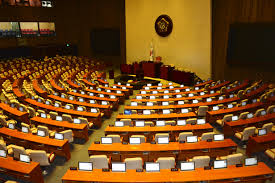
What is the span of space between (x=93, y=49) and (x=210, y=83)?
1734 centimetres

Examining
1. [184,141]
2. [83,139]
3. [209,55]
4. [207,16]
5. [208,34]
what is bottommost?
[83,139]

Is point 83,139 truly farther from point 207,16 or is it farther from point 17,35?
point 17,35

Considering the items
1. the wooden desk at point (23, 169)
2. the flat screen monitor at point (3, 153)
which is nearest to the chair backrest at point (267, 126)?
the wooden desk at point (23, 169)

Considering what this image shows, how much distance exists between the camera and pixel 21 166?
6.71 meters

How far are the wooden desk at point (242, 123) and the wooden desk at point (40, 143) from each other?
5.93 metres

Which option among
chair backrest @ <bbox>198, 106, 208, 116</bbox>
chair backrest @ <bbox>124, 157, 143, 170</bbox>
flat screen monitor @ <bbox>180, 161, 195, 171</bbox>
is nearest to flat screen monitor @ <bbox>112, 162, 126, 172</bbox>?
chair backrest @ <bbox>124, 157, 143, 170</bbox>

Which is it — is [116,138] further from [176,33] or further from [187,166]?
[176,33]

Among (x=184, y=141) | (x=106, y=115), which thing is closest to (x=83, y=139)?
(x=106, y=115)

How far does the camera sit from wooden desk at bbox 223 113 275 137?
30.4ft

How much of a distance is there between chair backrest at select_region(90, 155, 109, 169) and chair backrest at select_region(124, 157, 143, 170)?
648 millimetres

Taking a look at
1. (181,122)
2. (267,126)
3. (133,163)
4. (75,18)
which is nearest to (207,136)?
(181,122)

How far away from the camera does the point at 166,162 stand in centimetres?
662

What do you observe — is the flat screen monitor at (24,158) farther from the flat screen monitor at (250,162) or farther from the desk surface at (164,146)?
the flat screen monitor at (250,162)

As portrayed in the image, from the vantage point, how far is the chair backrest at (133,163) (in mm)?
6621
